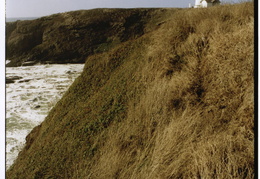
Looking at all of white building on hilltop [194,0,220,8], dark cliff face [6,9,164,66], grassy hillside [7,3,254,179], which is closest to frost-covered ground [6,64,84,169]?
dark cliff face [6,9,164,66]

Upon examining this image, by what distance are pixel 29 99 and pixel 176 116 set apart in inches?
267

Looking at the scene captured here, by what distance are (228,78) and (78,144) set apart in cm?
273

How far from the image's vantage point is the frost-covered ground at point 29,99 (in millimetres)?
6877

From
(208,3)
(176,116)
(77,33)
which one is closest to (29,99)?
(176,116)

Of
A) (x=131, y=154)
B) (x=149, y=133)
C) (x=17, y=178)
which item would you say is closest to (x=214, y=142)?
(x=149, y=133)

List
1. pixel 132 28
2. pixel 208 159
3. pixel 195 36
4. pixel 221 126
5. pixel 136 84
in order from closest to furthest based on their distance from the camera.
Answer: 1. pixel 208 159
2. pixel 221 126
3. pixel 195 36
4. pixel 136 84
5. pixel 132 28

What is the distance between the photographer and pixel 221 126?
3.05 metres

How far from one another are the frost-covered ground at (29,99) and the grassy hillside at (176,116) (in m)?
2.00

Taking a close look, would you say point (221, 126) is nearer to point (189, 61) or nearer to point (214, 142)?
point (214, 142)

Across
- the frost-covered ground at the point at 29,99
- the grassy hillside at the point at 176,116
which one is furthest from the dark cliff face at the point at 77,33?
the grassy hillside at the point at 176,116

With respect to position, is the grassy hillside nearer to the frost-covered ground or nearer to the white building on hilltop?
the frost-covered ground

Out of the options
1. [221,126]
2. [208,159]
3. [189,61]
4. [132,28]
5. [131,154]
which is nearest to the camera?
[208,159]

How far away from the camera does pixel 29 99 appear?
8594 mm

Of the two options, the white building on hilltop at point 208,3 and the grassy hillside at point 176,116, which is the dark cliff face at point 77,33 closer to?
the white building on hilltop at point 208,3
